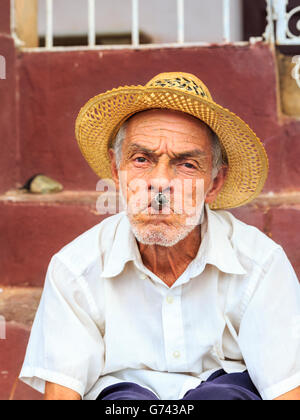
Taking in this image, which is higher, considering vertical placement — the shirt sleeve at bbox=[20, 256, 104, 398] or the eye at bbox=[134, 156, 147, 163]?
A: the eye at bbox=[134, 156, 147, 163]

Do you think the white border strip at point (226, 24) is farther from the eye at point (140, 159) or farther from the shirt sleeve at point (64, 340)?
the shirt sleeve at point (64, 340)

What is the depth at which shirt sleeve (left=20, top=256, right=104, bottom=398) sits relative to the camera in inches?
76.3

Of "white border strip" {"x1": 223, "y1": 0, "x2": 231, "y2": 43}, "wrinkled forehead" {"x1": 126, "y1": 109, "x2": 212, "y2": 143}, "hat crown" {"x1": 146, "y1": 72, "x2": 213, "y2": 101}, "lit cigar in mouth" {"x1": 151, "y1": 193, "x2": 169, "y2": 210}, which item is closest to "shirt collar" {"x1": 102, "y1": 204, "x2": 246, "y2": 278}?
"lit cigar in mouth" {"x1": 151, "y1": 193, "x2": 169, "y2": 210}

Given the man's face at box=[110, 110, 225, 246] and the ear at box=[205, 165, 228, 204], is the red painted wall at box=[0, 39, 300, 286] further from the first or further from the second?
the man's face at box=[110, 110, 225, 246]

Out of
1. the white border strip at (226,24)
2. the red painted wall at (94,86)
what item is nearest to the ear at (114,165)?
the red painted wall at (94,86)

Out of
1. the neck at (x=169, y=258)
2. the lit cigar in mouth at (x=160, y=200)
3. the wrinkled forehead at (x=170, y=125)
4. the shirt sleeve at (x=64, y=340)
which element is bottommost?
the shirt sleeve at (x=64, y=340)

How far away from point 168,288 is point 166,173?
426 millimetres

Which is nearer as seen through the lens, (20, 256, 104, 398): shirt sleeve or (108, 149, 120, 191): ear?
(20, 256, 104, 398): shirt sleeve

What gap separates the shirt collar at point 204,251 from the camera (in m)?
1.98

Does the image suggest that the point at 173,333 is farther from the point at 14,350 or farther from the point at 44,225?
the point at 44,225

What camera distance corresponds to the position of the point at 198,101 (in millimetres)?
1878

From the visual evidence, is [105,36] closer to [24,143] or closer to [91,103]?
[24,143]
